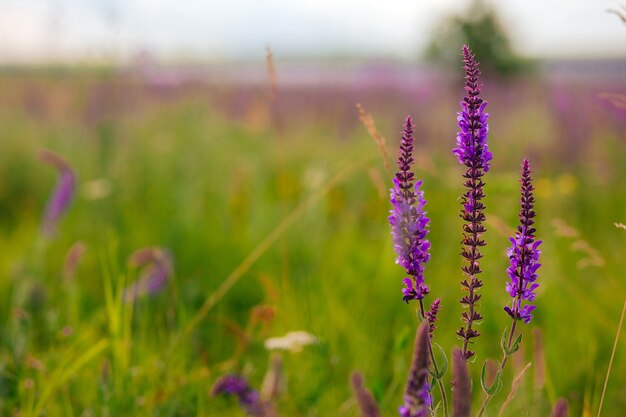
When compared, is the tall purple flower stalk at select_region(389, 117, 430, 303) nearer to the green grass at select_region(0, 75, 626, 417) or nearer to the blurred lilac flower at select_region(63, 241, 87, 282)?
the green grass at select_region(0, 75, 626, 417)

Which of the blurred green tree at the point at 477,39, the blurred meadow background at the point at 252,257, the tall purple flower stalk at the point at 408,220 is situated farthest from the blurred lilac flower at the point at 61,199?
the blurred green tree at the point at 477,39

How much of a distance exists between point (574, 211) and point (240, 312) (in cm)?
292

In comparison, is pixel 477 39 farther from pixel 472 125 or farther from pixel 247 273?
pixel 472 125

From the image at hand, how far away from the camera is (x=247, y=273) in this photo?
3312mm

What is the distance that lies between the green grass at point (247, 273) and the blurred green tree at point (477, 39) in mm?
7599

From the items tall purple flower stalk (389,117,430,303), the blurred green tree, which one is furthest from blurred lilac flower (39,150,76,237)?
the blurred green tree

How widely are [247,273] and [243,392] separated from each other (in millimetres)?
1596

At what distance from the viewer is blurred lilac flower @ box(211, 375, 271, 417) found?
171 centimetres

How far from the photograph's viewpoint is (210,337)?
2.77 metres

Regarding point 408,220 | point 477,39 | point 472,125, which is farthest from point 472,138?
point 477,39

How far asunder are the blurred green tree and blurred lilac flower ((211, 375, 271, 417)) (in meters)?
12.5

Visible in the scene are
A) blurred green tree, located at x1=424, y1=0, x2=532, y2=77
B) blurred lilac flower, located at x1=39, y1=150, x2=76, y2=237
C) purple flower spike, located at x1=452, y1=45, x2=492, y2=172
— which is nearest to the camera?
purple flower spike, located at x1=452, y1=45, x2=492, y2=172

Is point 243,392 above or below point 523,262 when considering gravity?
below

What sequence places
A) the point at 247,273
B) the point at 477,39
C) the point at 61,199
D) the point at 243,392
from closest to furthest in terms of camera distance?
the point at 243,392 < the point at 61,199 < the point at 247,273 < the point at 477,39
